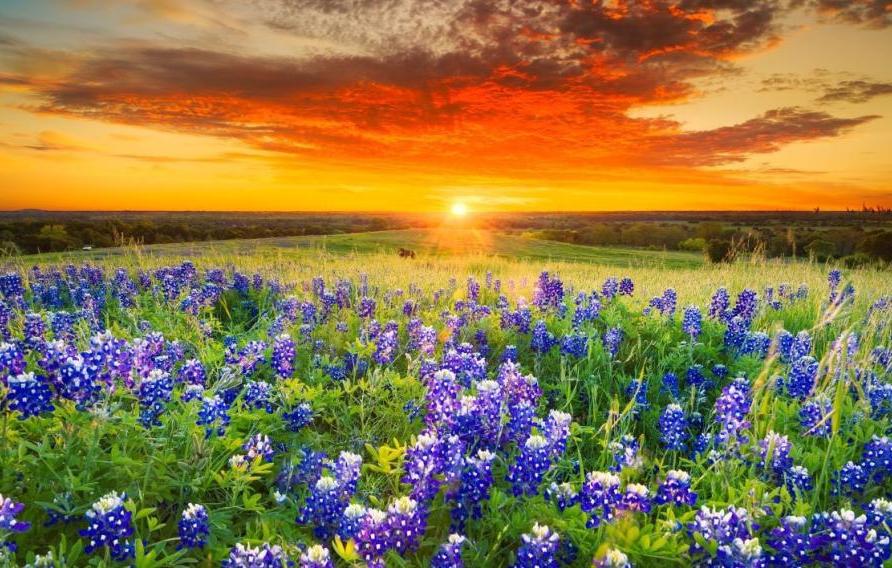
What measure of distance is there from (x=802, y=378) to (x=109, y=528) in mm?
5060

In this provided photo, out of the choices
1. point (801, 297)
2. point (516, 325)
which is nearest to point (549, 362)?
point (516, 325)

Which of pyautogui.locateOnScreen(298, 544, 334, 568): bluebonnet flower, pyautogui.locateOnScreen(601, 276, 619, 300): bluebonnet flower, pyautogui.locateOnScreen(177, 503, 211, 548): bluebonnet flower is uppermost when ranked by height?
pyautogui.locateOnScreen(601, 276, 619, 300): bluebonnet flower

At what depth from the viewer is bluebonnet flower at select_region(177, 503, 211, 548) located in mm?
2826

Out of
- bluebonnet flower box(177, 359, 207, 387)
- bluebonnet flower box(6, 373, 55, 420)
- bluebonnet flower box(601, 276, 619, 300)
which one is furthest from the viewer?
bluebonnet flower box(601, 276, 619, 300)

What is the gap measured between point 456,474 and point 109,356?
206 centimetres

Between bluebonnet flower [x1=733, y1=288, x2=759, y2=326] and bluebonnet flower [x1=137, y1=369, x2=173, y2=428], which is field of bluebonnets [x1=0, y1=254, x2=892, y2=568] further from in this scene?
bluebonnet flower [x1=733, y1=288, x2=759, y2=326]

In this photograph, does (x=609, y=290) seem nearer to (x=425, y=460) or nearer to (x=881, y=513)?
(x=881, y=513)

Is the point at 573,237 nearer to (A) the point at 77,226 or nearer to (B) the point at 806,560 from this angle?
(A) the point at 77,226

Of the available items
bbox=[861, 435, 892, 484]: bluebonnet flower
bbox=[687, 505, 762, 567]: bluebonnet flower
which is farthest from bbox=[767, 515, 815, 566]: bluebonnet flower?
bbox=[861, 435, 892, 484]: bluebonnet flower

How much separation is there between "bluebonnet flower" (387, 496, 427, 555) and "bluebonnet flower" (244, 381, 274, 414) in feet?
5.85

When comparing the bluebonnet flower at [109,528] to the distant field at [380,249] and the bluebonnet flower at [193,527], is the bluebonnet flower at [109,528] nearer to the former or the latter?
the bluebonnet flower at [193,527]

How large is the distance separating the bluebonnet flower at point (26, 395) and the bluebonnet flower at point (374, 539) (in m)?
1.70

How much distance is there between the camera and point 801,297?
32.3ft

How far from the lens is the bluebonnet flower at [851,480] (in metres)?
3.50
